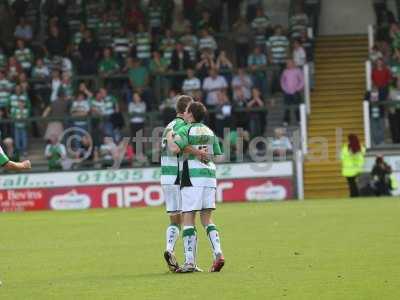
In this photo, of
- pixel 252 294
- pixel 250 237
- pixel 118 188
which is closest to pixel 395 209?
pixel 250 237

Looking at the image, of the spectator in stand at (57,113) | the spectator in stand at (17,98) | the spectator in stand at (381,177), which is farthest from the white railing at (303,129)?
the spectator in stand at (17,98)

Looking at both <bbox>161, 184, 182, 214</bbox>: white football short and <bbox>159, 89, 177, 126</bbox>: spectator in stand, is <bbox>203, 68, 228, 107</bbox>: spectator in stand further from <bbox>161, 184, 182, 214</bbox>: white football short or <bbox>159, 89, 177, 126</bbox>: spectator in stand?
<bbox>161, 184, 182, 214</bbox>: white football short

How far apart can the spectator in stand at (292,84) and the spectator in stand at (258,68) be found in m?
0.72

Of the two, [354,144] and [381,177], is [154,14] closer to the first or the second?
[354,144]

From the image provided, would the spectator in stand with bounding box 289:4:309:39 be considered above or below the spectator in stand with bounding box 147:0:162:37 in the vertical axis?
below

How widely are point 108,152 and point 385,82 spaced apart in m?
8.06

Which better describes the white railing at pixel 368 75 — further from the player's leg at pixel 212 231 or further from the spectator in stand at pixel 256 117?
the player's leg at pixel 212 231

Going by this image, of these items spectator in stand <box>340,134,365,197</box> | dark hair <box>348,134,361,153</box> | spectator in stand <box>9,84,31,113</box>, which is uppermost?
spectator in stand <box>9,84,31,113</box>

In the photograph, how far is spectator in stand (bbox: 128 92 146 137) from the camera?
34.4 meters

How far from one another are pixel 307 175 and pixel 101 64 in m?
7.36

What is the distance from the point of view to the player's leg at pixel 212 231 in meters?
14.4

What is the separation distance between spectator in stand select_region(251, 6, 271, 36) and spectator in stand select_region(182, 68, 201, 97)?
10.7 ft

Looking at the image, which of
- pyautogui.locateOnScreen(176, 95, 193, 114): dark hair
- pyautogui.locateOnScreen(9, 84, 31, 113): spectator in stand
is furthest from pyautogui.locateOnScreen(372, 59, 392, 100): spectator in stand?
pyautogui.locateOnScreen(176, 95, 193, 114): dark hair

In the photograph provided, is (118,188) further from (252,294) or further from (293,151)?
(252,294)
